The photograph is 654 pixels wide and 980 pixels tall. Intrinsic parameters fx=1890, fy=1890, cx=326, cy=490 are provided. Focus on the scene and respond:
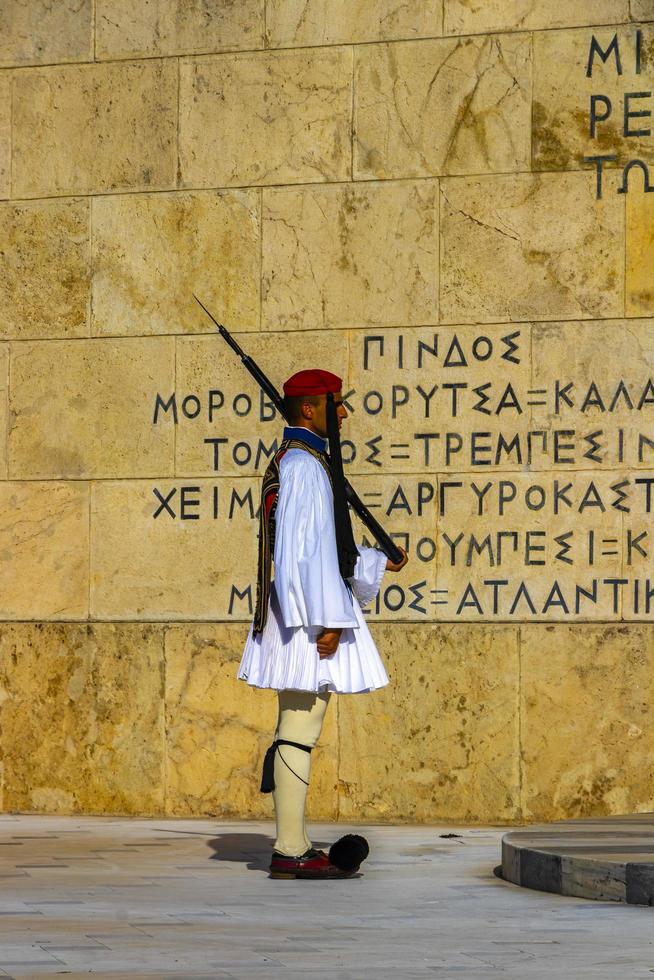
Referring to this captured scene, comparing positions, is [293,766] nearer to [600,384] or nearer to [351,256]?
[600,384]

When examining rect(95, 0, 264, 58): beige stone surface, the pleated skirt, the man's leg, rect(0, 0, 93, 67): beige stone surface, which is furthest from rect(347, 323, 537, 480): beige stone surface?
the man's leg

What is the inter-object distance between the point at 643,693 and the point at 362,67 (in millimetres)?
3745

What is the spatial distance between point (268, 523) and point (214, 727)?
2757 mm

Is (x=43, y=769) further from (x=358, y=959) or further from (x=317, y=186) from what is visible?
(x=358, y=959)

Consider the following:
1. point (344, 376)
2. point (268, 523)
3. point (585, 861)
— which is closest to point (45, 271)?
point (344, 376)

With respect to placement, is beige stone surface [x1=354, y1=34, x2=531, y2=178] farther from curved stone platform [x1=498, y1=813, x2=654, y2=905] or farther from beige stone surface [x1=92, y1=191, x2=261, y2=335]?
curved stone platform [x1=498, y1=813, x2=654, y2=905]

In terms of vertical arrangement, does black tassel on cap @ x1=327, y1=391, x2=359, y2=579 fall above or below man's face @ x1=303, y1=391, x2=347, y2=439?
below

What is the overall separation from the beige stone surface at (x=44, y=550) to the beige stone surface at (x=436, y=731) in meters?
1.74

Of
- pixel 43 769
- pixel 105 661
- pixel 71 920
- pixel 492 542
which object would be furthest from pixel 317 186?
pixel 71 920

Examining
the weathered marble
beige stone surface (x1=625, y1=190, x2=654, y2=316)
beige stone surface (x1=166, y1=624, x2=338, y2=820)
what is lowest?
beige stone surface (x1=166, y1=624, x2=338, y2=820)

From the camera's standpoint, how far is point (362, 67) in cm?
1045

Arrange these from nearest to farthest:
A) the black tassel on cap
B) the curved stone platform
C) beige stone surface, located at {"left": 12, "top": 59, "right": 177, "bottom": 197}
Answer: the curved stone platform, the black tassel on cap, beige stone surface, located at {"left": 12, "top": 59, "right": 177, "bottom": 197}

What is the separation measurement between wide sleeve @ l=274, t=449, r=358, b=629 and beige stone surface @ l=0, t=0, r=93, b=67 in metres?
4.17

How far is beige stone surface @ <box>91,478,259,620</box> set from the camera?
10469 millimetres
